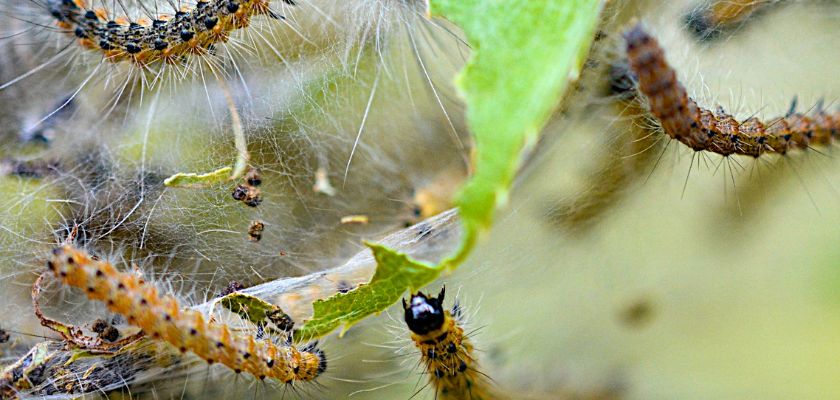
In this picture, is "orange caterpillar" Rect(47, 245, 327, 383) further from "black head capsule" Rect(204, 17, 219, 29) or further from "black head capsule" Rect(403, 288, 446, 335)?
"black head capsule" Rect(204, 17, 219, 29)

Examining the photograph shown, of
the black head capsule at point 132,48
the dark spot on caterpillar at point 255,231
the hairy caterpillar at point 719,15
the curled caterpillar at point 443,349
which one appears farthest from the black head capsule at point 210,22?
the hairy caterpillar at point 719,15

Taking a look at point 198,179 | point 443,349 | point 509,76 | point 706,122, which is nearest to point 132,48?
point 198,179

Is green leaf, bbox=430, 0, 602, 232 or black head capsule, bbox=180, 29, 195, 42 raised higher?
black head capsule, bbox=180, 29, 195, 42

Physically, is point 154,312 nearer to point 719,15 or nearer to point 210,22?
point 210,22

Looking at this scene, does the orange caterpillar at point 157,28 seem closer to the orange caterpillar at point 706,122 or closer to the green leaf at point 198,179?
→ the green leaf at point 198,179

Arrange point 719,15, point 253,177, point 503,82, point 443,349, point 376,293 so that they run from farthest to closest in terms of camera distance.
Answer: point 719,15, point 253,177, point 443,349, point 376,293, point 503,82

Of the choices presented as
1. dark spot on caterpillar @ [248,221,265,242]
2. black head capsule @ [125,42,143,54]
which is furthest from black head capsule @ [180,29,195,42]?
dark spot on caterpillar @ [248,221,265,242]
